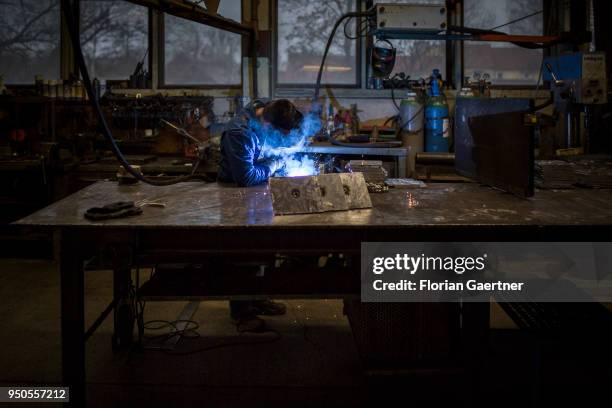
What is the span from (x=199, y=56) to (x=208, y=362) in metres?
3.40

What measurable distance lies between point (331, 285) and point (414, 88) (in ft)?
10.3

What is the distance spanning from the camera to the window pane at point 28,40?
5469mm

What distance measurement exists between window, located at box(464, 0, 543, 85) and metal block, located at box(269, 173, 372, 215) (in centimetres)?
340

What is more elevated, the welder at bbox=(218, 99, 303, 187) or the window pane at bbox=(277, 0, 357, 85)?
the window pane at bbox=(277, 0, 357, 85)

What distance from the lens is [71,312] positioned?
7.02 feet

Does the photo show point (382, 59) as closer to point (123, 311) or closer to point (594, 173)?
point (594, 173)

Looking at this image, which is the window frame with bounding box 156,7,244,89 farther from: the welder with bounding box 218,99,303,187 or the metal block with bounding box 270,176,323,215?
the metal block with bounding box 270,176,323,215

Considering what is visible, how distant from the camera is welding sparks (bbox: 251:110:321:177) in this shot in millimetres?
3590

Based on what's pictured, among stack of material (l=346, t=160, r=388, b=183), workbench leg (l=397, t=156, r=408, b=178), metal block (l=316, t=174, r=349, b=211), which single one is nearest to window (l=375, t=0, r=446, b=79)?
workbench leg (l=397, t=156, r=408, b=178)

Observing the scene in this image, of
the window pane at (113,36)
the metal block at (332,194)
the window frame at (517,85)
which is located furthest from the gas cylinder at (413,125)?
the metal block at (332,194)

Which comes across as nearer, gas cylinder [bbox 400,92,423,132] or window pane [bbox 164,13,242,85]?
gas cylinder [bbox 400,92,423,132]

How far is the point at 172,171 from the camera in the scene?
14.9 ft

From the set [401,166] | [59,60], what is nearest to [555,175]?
[401,166]

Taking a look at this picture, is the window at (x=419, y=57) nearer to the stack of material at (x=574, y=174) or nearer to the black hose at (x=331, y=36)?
the black hose at (x=331, y=36)
